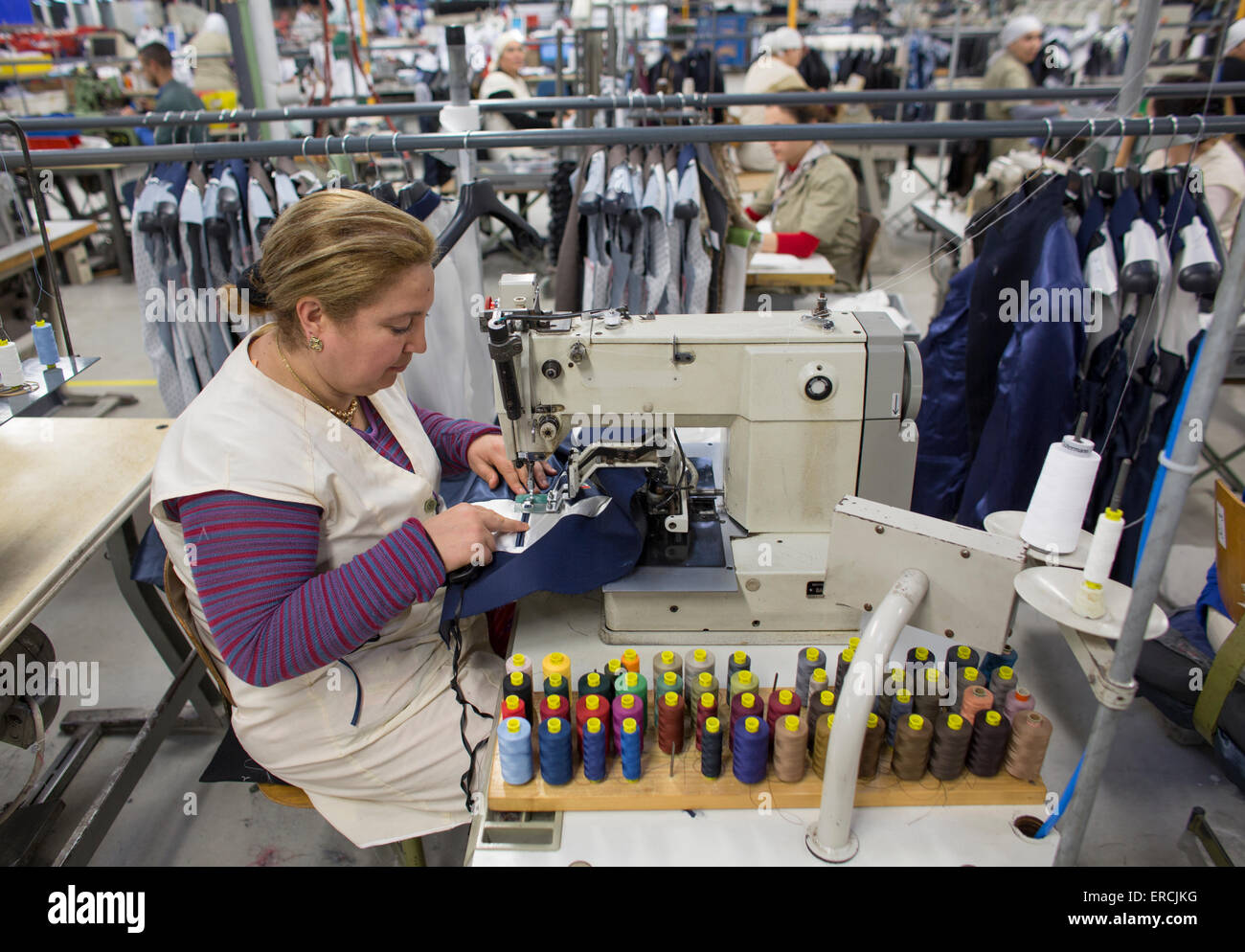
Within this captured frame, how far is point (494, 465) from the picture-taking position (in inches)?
73.5

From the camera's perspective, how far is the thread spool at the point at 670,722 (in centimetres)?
122

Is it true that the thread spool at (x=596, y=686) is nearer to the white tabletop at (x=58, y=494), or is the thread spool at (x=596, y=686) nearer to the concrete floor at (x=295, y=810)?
the concrete floor at (x=295, y=810)

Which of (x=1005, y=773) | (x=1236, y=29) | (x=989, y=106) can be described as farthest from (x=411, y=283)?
(x=989, y=106)

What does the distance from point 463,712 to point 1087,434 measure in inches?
78.8

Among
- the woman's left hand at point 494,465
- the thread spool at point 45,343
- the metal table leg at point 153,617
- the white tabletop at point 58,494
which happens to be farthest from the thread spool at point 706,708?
the thread spool at point 45,343

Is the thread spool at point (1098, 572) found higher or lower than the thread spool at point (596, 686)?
higher

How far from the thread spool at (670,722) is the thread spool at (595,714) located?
73mm

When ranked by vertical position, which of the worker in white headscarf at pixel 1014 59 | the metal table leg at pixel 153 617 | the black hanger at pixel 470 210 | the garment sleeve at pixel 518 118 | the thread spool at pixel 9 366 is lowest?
the metal table leg at pixel 153 617

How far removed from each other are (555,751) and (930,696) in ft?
1.79

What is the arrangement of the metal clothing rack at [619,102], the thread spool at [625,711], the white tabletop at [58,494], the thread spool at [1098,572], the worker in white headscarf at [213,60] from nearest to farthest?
the thread spool at [1098,572] → the thread spool at [625,711] → the white tabletop at [58,494] → the metal clothing rack at [619,102] → the worker in white headscarf at [213,60]

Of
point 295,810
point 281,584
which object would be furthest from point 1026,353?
point 295,810

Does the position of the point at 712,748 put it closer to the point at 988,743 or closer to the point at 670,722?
the point at 670,722

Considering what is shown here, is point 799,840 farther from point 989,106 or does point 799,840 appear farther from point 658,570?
point 989,106

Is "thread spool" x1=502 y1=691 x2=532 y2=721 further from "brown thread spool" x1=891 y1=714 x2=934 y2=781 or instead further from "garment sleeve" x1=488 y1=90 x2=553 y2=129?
"garment sleeve" x1=488 y1=90 x2=553 y2=129
